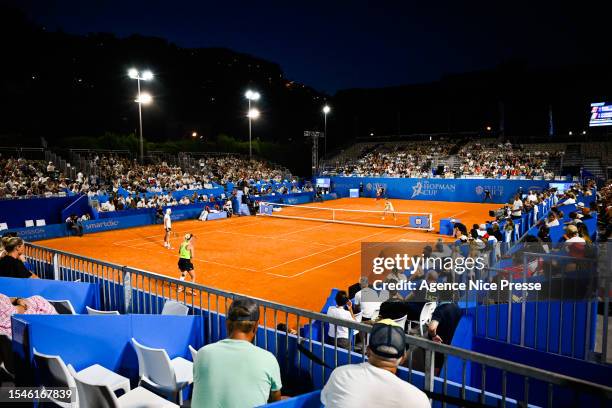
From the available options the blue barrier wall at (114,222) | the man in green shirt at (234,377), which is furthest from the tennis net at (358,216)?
the man in green shirt at (234,377)

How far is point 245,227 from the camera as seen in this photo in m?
25.6

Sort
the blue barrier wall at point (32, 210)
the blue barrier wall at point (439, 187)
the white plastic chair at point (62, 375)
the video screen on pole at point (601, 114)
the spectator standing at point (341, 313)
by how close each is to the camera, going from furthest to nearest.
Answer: the video screen on pole at point (601, 114) < the blue barrier wall at point (439, 187) < the blue barrier wall at point (32, 210) < the spectator standing at point (341, 313) < the white plastic chair at point (62, 375)

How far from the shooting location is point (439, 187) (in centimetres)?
4150

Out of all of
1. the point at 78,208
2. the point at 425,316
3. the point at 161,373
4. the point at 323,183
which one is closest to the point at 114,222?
the point at 78,208

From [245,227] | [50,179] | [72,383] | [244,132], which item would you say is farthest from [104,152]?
[72,383]

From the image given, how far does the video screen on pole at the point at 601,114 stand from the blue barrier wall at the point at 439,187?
11.8 m

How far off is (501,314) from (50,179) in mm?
29552

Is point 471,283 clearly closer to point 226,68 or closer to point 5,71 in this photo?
point 5,71

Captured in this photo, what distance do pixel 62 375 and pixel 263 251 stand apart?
1412 cm

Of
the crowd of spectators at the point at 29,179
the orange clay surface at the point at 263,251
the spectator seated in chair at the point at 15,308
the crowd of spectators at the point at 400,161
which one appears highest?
the crowd of spectators at the point at 400,161

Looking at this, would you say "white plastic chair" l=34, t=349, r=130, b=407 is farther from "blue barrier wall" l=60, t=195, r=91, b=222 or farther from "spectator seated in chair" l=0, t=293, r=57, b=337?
"blue barrier wall" l=60, t=195, r=91, b=222

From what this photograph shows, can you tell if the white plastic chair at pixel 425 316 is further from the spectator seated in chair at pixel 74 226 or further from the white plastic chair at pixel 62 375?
the spectator seated in chair at pixel 74 226

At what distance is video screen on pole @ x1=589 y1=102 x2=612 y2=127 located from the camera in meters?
40.6

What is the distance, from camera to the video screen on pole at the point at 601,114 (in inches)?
1599
